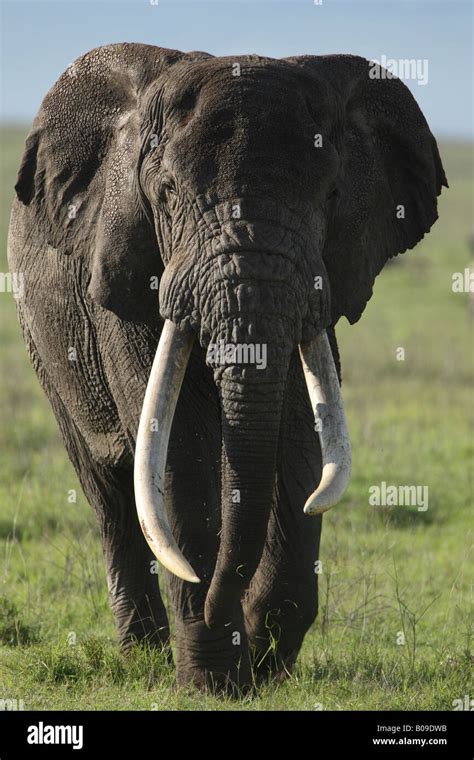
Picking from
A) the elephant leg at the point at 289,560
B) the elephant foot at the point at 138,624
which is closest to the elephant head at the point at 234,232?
the elephant leg at the point at 289,560

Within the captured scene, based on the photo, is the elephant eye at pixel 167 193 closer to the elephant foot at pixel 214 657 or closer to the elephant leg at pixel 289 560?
the elephant leg at pixel 289 560

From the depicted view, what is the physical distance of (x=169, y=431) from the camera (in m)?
5.23

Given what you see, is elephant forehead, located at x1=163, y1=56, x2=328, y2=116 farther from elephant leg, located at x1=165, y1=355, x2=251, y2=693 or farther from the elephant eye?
elephant leg, located at x1=165, y1=355, x2=251, y2=693

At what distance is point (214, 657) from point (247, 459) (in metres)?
1.10

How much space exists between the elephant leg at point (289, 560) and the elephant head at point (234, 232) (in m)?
0.50

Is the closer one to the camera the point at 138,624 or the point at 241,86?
the point at 241,86

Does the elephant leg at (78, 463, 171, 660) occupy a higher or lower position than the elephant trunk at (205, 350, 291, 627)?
lower

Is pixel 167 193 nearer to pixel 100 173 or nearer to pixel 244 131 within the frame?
pixel 244 131

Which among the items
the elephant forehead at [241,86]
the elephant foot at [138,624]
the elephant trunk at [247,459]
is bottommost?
the elephant foot at [138,624]

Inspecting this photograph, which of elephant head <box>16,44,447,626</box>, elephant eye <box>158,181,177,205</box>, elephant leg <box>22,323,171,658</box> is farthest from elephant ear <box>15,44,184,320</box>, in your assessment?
elephant leg <box>22,323,171,658</box>

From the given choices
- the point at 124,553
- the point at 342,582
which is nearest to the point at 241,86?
the point at 124,553

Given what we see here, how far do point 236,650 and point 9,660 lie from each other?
134cm

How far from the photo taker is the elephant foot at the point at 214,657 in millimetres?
5789

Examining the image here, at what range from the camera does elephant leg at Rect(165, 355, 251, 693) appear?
569 cm
